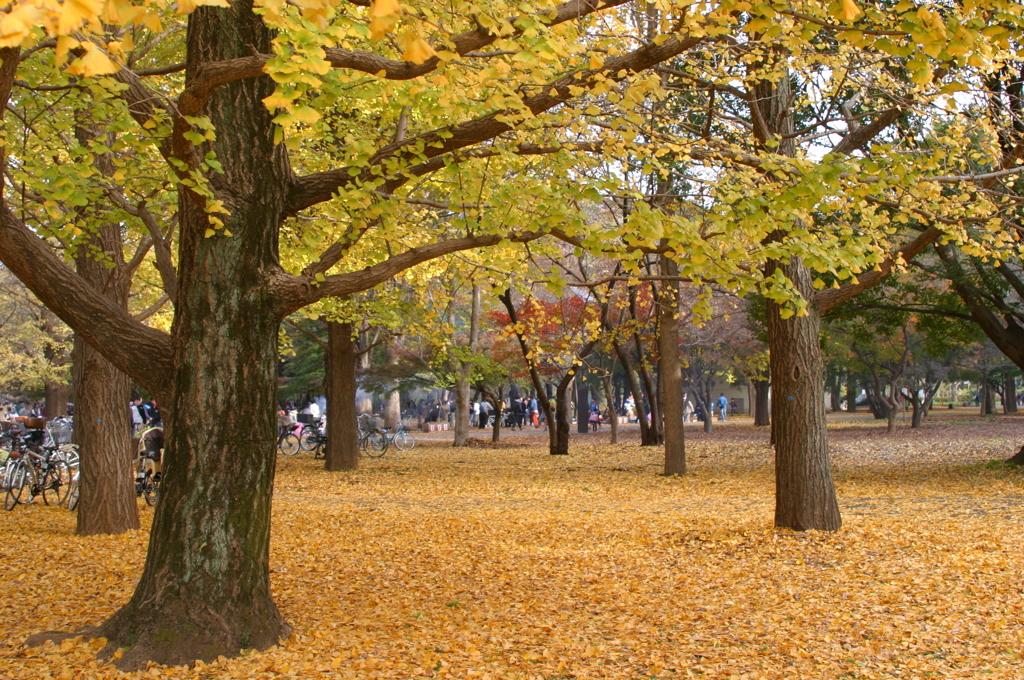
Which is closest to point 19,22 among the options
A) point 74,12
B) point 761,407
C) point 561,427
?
point 74,12

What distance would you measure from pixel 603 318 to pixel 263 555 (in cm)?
1545

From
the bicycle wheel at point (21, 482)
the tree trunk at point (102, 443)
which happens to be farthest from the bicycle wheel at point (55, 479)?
the tree trunk at point (102, 443)

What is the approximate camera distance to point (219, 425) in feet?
16.3

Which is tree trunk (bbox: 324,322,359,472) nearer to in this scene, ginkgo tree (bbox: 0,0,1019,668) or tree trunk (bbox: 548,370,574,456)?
tree trunk (bbox: 548,370,574,456)

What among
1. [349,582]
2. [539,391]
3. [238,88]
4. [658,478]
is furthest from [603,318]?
[238,88]

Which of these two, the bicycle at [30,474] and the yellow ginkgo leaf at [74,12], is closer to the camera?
the yellow ginkgo leaf at [74,12]

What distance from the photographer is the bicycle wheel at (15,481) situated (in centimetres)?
1184

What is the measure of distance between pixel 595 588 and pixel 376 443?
55.1ft

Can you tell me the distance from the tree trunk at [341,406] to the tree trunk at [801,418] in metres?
10.8

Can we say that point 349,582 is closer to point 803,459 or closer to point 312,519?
point 312,519

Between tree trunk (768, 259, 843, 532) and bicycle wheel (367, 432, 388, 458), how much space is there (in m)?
15.6

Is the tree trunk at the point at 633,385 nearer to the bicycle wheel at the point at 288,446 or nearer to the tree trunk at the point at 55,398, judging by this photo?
the bicycle wheel at the point at 288,446

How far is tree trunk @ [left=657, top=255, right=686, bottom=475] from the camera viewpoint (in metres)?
15.2

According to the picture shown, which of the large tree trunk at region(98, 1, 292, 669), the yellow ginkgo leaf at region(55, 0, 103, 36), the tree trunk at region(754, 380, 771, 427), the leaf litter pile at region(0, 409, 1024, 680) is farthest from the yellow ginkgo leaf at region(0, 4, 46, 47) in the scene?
the tree trunk at region(754, 380, 771, 427)
